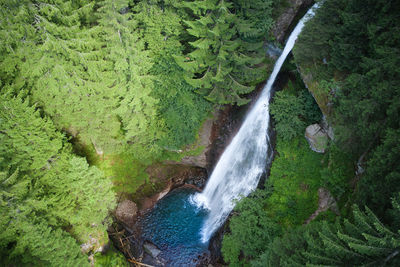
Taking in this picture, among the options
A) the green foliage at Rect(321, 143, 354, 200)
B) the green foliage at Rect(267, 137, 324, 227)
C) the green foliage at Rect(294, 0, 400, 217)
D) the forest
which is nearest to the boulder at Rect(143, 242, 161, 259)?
the forest

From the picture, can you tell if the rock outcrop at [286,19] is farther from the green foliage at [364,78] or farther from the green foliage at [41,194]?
the green foliage at [41,194]

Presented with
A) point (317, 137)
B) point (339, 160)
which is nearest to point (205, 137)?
point (317, 137)

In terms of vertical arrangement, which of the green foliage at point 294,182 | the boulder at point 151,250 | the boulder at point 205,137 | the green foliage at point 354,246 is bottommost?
the boulder at point 151,250

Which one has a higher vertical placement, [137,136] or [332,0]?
[332,0]

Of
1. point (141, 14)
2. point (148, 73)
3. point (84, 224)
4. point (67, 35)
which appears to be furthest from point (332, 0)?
point (84, 224)

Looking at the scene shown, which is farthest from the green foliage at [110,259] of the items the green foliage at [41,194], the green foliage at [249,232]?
the green foliage at [249,232]

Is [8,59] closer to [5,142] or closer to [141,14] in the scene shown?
[5,142]
